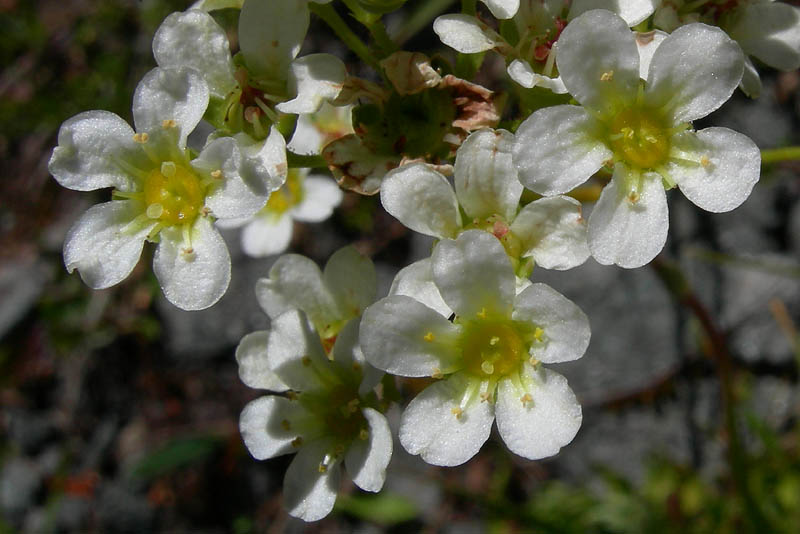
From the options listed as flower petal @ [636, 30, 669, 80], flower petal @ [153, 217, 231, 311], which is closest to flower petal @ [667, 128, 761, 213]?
flower petal @ [636, 30, 669, 80]

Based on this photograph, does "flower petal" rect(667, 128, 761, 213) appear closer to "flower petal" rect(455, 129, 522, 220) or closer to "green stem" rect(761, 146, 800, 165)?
"flower petal" rect(455, 129, 522, 220)

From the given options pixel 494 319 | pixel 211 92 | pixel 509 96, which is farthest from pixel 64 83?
pixel 494 319

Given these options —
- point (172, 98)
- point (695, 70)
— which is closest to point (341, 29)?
point (172, 98)

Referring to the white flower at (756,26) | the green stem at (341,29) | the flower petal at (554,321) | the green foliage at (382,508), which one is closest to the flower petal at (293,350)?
the flower petal at (554,321)

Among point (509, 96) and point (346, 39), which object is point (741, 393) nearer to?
point (509, 96)

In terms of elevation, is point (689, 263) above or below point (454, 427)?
below

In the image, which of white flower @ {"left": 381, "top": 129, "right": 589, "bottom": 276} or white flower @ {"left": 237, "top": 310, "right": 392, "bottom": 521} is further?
white flower @ {"left": 237, "top": 310, "right": 392, "bottom": 521}

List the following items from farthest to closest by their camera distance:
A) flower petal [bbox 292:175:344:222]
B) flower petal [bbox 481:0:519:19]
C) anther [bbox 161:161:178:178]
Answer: flower petal [bbox 292:175:344:222]
anther [bbox 161:161:178:178]
flower petal [bbox 481:0:519:19]
